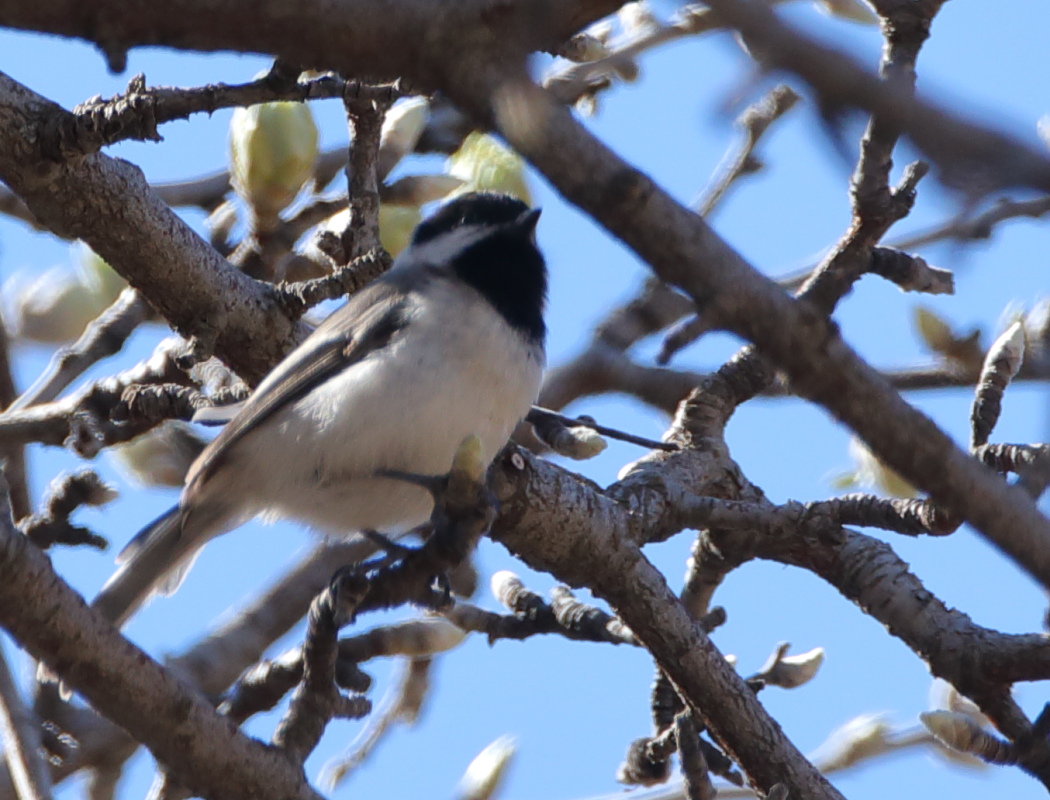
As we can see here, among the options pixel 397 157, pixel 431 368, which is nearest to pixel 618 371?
pixel 431 368

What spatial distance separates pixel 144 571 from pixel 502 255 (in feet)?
4.34

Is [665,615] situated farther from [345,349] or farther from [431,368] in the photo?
[345,349]

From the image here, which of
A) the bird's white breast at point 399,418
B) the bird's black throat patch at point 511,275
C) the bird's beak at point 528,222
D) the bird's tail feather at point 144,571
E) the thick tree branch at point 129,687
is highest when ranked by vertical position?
the bird's beak at point 528,222

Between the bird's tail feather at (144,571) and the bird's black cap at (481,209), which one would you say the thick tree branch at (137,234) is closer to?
the bird's tail feather at (144,571)

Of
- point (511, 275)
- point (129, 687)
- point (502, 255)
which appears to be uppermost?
point (502, 255)

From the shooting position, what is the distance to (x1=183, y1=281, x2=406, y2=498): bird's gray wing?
127 inches

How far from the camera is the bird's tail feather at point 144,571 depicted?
11.2ft

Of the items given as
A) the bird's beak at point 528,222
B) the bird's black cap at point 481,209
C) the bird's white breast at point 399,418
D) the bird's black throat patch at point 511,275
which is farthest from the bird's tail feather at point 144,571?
the bird's beak at point 528,222

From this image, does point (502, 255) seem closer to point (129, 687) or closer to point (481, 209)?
point (481, 209)

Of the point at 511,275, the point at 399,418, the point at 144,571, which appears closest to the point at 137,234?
the point at 399,418

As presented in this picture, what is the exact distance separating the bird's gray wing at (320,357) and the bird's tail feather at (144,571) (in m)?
0.13

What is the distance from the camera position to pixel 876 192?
2.64 meters

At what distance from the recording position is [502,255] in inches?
148

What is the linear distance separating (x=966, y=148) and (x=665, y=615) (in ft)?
7.23
